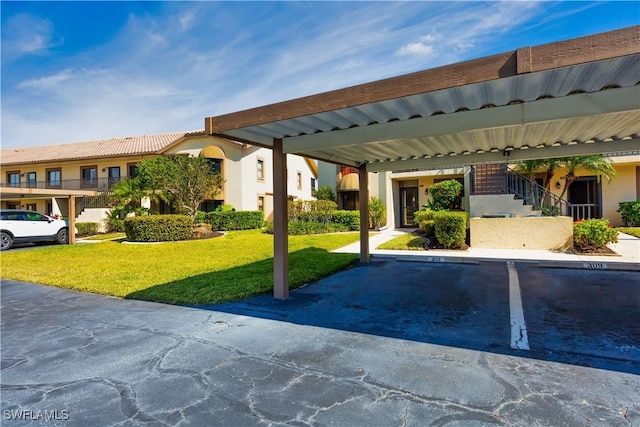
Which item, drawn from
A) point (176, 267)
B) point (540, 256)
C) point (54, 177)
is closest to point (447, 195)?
point (540, 256)

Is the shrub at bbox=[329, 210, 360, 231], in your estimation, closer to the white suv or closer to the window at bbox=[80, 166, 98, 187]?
the white suv

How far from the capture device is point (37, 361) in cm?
396

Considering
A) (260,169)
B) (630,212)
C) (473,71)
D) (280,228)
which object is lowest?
(630,212)

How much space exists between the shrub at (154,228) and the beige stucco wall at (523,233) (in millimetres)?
13283

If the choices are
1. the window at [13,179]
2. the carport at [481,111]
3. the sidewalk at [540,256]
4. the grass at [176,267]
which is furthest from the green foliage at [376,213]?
the window at [13,179]

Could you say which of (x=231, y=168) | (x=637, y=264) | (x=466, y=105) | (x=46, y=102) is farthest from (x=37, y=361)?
(x=231, y=168)

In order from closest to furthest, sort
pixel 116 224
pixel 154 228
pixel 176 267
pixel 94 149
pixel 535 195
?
pixel 176 267
pixel 535 195
pixel 154 228
pixel 116 224
pixel 94 149

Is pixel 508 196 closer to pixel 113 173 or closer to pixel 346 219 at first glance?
pixel 346 219

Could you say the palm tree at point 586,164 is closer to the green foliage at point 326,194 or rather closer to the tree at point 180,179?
the green foliage at point 326,194

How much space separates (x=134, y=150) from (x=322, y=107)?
91.8 feet

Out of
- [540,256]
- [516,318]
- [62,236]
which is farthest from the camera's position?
[62,236]

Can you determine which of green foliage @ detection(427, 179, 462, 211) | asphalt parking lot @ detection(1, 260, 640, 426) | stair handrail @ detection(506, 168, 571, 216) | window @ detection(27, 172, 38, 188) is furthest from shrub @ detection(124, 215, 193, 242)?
window @ detection(27, 172, 38, 188)

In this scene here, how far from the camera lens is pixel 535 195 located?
13.4m

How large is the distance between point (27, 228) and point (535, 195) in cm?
2225
